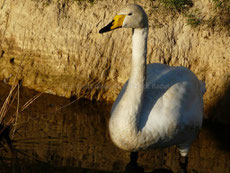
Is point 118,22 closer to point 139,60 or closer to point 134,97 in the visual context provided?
point 139,60

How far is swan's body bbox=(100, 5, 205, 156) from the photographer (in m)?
5.01

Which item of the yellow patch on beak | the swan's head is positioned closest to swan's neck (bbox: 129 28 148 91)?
the swan's head

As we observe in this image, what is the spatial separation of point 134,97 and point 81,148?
Answer: 4.59ft

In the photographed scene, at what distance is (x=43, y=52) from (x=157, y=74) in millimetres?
3095

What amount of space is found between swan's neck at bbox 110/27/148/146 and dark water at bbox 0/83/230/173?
0.81m

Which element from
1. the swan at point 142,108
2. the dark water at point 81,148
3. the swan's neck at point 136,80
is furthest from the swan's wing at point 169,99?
the dark water at point 81,148

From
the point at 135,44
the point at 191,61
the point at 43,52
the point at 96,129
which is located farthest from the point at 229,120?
the point at 43,52

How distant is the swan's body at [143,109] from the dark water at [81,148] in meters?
0.67

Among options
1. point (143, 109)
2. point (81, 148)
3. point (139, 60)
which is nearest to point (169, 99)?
point (143, 109)

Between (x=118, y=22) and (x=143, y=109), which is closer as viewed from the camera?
(x=118, y=22)

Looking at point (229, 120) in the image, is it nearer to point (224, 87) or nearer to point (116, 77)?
point (224, 87)

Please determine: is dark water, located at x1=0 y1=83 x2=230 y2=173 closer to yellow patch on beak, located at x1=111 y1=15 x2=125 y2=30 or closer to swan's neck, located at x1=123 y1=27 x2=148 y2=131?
swan's neck, located at x1=123 y1=27 x2=148 y2=131

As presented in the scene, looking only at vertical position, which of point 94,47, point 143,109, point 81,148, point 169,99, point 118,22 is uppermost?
point 118,22

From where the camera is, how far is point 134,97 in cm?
510
